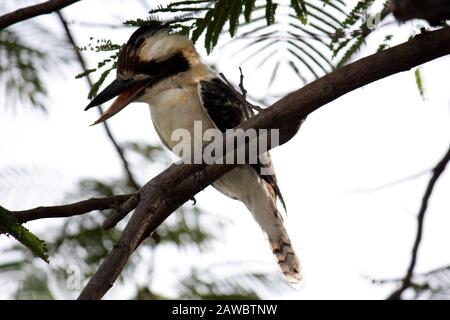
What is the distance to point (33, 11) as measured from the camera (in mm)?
3748

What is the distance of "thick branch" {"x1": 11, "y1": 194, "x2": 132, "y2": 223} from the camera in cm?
330

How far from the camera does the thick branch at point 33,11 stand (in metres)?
3.75

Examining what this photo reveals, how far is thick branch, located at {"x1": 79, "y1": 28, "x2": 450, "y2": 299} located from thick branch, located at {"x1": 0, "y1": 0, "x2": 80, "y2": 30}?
35.4 inches

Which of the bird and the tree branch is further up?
the bird

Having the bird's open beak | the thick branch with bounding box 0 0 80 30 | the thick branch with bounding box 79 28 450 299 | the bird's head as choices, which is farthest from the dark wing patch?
the thick branch with bounding box 79 28 450 299

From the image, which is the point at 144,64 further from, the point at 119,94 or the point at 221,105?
the point at 221,105

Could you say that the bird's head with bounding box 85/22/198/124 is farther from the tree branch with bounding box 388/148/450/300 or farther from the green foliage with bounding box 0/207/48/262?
the green foliage with bounding box 0/207/48/262

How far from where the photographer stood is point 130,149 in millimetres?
5742

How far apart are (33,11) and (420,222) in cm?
182

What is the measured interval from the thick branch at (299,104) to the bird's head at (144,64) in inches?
56.2

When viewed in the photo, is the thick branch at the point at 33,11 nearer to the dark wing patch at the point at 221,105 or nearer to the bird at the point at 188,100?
the bird at the point at 188,100

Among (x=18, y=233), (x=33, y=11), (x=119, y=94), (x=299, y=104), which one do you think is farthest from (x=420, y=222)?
(x=119, y=94)
